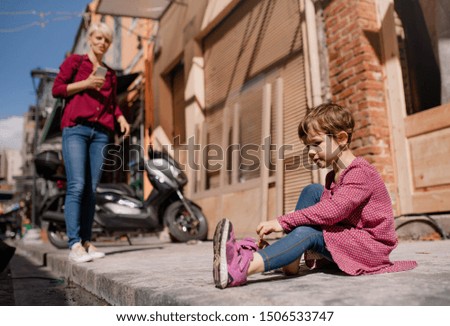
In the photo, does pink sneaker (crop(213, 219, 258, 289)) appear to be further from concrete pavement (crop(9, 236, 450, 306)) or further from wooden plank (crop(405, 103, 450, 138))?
wooden plank (crop(405, 103, 450, 138))

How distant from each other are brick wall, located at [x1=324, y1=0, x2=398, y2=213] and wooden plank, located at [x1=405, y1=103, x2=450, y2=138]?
0.60 ft

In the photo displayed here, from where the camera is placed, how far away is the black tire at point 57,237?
5.39 metres

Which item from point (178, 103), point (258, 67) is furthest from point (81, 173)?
point (178, 103)

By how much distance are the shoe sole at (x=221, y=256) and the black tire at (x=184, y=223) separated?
368cm

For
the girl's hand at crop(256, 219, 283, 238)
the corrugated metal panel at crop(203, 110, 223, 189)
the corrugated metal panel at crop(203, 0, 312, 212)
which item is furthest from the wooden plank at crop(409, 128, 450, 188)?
the corrugated metal panel at crop(203, 110, 223, 189)

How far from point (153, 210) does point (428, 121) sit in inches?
124

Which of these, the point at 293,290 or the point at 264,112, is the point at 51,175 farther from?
the point at 293,290

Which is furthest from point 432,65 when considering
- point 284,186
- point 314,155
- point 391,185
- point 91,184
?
point 91,184

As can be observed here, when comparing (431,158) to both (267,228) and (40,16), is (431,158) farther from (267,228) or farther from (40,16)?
(40,16)

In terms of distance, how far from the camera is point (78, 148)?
9.57ft

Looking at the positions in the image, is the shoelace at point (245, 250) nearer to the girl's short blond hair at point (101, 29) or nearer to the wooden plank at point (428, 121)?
the girl's short blond hair at point (101, 29)

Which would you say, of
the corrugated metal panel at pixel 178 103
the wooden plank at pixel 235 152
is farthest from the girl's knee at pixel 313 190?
the corrugated metal panel at pixel 178 103

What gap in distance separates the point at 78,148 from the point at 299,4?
2.73m

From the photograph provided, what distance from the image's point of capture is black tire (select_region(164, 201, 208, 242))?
514 centimetres
